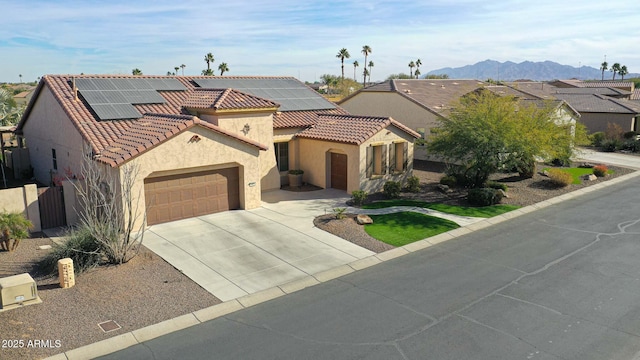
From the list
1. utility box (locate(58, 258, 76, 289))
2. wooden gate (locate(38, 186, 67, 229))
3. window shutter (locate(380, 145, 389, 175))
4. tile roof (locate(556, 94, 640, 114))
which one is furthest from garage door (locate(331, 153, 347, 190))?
tile roof (locate(556, 94, 640, 114))

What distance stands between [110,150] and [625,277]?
18043mm

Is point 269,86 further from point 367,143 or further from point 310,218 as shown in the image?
point 310,218

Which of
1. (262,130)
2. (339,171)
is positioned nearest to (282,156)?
(262,130)

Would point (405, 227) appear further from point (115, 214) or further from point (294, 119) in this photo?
point (115, 214)

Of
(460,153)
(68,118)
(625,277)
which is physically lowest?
(625,277)

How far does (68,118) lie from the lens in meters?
22.4

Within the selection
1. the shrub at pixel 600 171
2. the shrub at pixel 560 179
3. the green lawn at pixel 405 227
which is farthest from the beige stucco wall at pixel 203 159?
the shrub at pixel 600 171

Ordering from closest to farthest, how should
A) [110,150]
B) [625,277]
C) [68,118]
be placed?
[625,277] < [110,150] < [68,118]

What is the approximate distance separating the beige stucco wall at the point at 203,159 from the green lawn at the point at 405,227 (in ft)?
18.1

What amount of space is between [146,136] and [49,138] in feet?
27.9

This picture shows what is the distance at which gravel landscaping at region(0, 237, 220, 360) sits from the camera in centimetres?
1127

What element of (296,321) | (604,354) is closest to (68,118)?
(296,321)

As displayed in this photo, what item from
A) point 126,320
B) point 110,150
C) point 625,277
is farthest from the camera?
point 110,150

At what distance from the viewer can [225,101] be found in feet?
78.6
